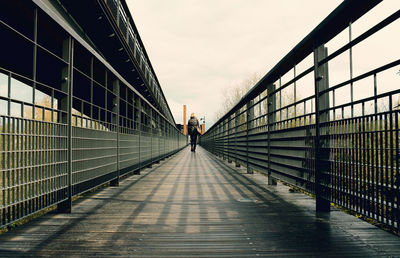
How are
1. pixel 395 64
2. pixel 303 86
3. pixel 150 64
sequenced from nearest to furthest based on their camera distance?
pixel 395 64, pixel 303 86, pixel 150 64

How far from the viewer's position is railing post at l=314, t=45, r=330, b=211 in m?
2.73

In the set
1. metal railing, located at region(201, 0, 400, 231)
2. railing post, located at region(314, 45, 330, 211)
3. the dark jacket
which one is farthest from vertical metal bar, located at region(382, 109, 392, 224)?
the dark jacket

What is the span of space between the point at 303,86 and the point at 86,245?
2696 mm

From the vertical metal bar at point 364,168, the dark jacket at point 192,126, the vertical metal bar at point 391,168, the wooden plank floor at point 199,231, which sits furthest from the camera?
the dark jacket at point 192,126

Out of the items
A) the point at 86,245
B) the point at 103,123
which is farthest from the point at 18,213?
the point at 103,123

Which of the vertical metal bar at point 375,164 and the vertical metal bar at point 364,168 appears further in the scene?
the vertical metal bar at point 364,168

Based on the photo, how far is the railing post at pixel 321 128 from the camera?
273 centimetres

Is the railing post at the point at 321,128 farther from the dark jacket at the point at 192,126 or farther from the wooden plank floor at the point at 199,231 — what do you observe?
the dark jacket at the point at 192,126

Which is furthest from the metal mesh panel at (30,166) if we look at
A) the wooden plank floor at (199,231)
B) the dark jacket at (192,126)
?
the dark jacket at (192,126)

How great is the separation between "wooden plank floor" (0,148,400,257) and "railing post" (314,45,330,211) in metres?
0.21

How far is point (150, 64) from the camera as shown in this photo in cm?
2023

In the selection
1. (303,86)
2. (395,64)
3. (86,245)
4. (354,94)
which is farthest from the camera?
(303,86)

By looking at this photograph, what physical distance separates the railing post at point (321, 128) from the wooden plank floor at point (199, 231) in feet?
0.71

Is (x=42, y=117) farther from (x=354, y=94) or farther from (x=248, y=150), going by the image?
(x=248, y=150)
